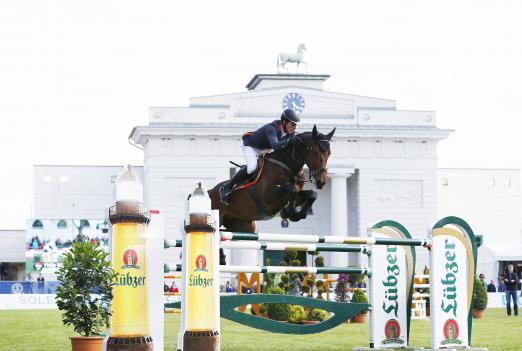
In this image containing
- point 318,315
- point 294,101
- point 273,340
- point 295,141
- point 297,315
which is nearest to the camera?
point 295,141

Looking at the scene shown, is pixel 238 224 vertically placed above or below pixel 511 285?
above

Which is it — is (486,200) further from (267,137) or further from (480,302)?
(267,137)

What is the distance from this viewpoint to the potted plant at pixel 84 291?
748 centimetres

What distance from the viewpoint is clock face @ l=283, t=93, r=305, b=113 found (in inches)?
2061

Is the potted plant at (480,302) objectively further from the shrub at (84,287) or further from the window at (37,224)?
the window at (37,224)

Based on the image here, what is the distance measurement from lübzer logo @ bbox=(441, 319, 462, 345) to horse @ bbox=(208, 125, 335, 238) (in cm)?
257

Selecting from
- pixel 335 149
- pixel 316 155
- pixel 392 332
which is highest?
pixel 335 149

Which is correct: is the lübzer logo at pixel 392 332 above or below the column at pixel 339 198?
below

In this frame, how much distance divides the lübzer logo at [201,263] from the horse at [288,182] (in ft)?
5.44

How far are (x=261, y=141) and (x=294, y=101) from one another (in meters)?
42.4

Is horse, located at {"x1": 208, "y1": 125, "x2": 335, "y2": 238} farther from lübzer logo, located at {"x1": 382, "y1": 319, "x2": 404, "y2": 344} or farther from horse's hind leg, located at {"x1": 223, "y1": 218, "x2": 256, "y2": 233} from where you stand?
lübzer logo, located at {"x1": 382, "y1": 319, "x2": 404, "y2": 344}

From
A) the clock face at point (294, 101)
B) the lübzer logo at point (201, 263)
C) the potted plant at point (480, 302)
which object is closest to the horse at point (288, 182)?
the lübzer logo at point (201, 263)

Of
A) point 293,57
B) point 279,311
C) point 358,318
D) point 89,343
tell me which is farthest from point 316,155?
point 293,57

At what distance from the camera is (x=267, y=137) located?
1010cm
